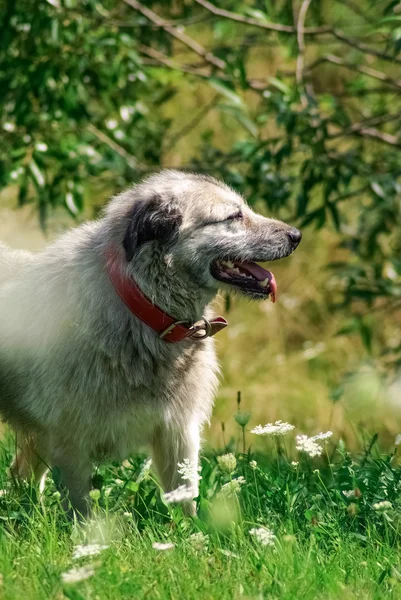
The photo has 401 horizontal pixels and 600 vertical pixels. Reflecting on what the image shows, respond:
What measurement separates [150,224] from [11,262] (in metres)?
0.95

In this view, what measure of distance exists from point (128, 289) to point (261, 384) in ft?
17.0

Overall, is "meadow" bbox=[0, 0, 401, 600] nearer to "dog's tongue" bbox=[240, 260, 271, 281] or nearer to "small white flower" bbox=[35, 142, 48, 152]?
"small white flower" bbox=[35, 142, 48, 152]

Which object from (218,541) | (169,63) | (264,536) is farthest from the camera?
(169,63)

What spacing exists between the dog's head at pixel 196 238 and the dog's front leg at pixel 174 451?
0.55 m

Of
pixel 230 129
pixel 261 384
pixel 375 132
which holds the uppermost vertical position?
pixel 375 132

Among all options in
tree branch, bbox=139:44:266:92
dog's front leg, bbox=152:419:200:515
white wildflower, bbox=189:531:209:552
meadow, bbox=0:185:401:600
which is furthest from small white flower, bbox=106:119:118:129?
white wildflower, bbox=189:531:209:552

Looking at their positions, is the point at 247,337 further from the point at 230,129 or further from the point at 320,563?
the point at 320,563

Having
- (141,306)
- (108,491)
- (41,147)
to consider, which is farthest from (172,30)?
(108,491)

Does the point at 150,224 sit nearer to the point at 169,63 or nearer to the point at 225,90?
the point at 225,90

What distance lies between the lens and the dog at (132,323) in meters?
3.53

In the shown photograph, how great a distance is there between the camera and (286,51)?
5.82 meters

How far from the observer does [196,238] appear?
12.1ft

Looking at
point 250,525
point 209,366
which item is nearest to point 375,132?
point 209,366

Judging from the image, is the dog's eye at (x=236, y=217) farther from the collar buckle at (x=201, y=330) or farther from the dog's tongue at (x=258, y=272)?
the collar buckle at (x=201, y=330)
